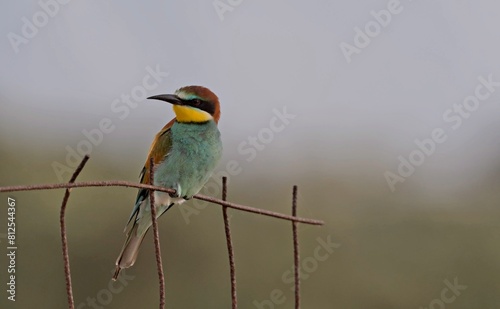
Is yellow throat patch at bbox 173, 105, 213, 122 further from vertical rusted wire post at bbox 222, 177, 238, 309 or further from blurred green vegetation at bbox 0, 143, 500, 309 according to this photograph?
blurred green vegetation at bbox 0, 143, 500, 309

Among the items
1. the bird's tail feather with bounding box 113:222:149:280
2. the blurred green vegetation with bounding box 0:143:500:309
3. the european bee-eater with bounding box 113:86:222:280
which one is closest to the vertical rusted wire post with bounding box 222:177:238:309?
the bird's tail feather with bounding box 113:222:149:280

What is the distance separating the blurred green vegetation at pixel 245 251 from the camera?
32.0 ft

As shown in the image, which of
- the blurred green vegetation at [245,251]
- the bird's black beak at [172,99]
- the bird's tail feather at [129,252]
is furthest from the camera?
the blurred green vegetation at [245,251]

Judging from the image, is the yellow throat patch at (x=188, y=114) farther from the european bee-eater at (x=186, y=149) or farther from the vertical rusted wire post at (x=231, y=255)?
the vertical rusted wire post at (x=231, y=255)

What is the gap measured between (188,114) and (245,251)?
306 inches

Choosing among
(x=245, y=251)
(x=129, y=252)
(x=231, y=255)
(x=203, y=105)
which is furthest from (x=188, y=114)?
(x=245, y=251)

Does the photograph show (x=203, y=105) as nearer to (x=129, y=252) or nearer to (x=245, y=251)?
(x=129, y=252)

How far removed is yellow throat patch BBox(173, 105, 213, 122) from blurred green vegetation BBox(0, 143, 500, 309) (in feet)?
18.7

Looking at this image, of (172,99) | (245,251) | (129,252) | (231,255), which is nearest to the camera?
(231,255)

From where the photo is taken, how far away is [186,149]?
2.97 m

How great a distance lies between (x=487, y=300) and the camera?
10.8 meters

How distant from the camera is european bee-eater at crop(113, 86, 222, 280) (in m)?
2.93

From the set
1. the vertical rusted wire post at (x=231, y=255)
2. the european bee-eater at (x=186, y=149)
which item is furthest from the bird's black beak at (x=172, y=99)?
the vertical rusted wire post at (x=231, y=255)

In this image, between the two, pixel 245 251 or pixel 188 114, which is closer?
pixel 188 114
